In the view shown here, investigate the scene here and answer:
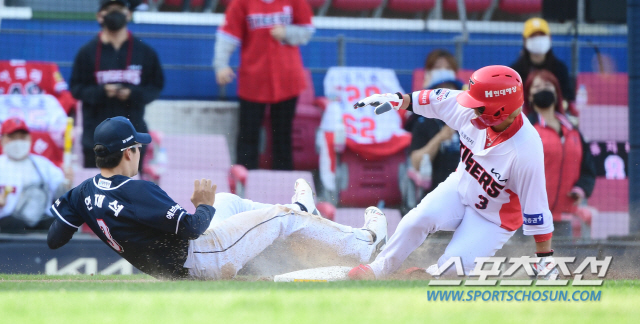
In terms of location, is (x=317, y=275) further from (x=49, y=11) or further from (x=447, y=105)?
(x=49, y=11)

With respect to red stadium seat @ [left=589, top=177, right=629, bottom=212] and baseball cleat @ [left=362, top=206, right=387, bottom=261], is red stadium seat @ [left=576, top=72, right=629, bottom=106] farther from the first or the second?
baseball cleat @ [left=362, top=206, right=387, bottom=261]

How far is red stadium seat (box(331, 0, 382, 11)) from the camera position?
10.0 m

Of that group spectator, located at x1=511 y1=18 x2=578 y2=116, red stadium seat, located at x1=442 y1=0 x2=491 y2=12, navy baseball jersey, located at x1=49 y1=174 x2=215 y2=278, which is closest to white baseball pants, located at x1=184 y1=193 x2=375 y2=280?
navy baseball jersey, located at x1=49 y1=174 x2=215 y2=278

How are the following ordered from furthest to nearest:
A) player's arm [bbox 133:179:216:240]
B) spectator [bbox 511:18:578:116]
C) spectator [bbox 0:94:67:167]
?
spectator [bbox 511:18:578:116], spectator [bbox 0:94:67:167], player's arm [bbox 133:179:216:240]

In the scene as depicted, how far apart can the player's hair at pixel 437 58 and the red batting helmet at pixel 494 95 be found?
3421mm

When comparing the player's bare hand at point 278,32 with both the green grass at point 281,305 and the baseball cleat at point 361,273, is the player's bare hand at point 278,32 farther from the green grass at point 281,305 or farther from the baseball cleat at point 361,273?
the green grass at point 281,305

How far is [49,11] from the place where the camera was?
877 centimetres

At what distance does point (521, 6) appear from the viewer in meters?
9.71

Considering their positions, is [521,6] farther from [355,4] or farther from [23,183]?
[23,183]

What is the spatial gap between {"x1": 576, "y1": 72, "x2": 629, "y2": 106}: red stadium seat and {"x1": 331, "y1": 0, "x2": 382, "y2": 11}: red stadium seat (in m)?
3.08

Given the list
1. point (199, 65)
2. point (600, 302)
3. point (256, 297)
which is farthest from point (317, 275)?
point (199, 65)

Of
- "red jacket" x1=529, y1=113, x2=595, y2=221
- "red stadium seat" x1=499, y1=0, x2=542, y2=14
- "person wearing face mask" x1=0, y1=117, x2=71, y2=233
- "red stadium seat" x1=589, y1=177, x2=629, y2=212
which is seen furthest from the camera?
"red stadium seat" x1=499, y1=0, x2=542, y2=14

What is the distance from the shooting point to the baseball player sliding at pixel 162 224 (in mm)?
4617

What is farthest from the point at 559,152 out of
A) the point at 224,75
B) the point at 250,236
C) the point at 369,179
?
the point at 250,236
